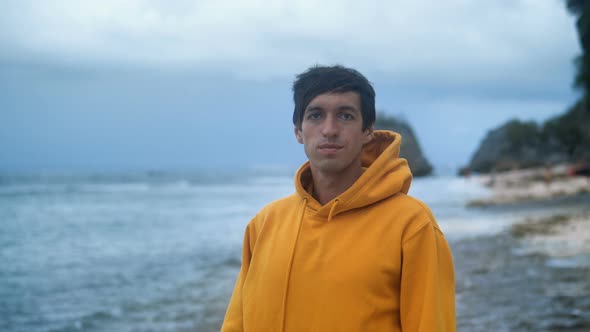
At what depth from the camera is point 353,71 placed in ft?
7.97

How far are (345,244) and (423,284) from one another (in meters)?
0.36

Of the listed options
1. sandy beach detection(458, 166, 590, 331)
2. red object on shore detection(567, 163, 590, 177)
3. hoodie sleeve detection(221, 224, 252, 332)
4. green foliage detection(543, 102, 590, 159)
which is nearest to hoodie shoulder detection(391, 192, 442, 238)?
hoodie sleeve detection(221, 224, 252, 332)

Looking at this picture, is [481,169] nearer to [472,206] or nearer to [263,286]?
[472,206]

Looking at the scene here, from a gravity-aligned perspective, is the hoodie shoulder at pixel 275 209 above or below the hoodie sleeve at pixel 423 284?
above

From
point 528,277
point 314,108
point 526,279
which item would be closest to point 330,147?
point 314,108

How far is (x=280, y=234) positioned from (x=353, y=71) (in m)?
0.84

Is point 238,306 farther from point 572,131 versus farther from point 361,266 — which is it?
point 572,131

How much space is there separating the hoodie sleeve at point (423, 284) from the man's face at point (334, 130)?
19.2 inches

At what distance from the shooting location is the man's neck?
2479mm

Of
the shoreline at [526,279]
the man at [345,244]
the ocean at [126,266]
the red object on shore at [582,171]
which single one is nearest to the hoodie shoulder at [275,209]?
the man at [345,244]

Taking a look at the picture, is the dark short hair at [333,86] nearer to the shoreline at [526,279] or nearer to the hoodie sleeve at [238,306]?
the hoodie sleeve at [238,306]

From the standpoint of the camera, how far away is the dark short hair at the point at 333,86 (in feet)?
7.78

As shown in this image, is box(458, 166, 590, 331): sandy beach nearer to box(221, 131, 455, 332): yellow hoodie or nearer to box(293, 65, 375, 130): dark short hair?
box(221, 131, 455, 332): yellow hoodie

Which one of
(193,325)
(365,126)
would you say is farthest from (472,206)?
(365,126)
